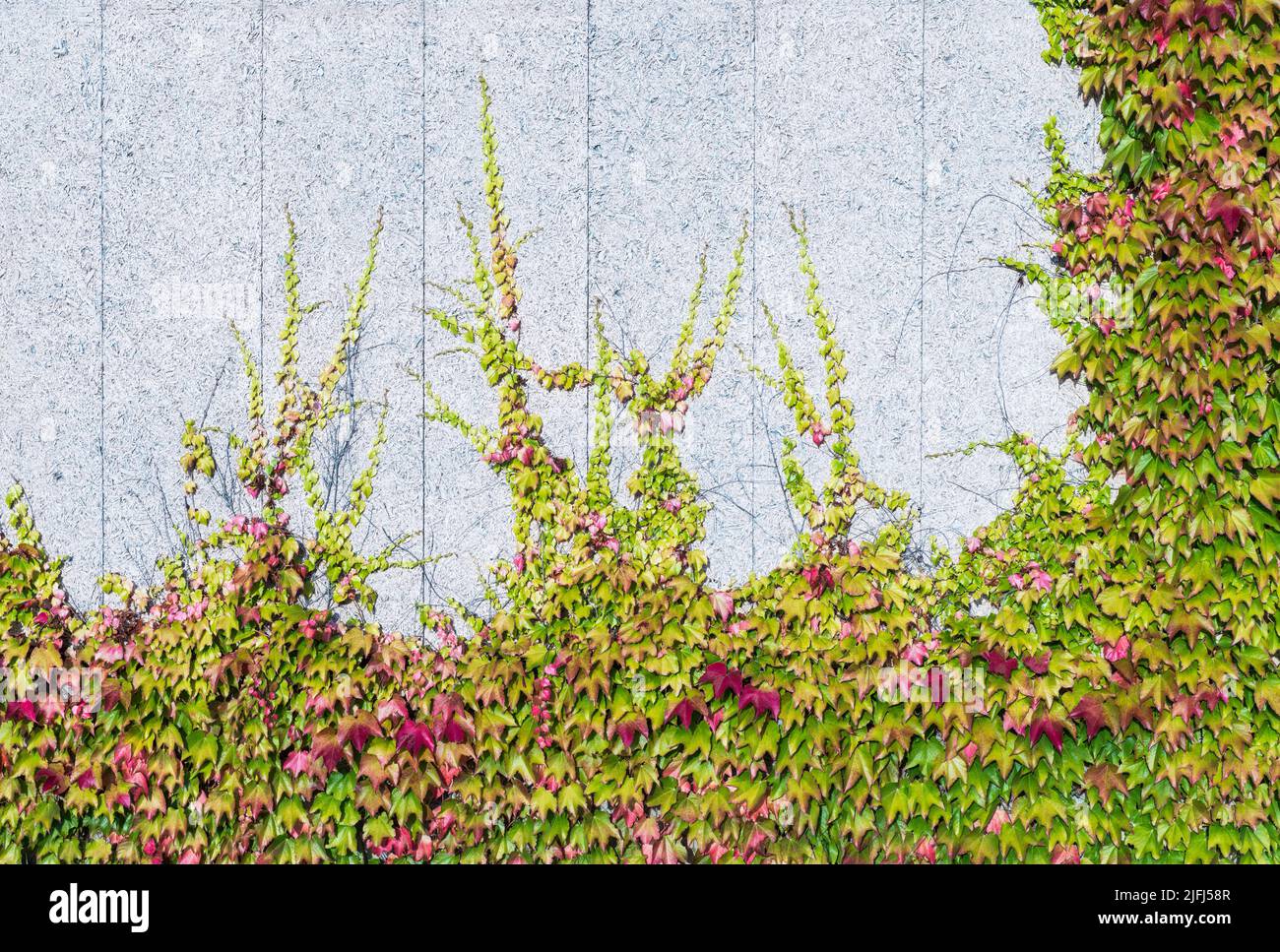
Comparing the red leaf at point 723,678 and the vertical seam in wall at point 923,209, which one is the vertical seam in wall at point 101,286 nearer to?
the red leaf at point 723,678

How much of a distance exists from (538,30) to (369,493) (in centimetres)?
155

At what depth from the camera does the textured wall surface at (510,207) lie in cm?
290

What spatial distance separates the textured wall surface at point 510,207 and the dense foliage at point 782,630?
0.08m

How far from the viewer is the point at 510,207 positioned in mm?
2934

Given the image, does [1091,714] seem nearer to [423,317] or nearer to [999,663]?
A: [999,663]

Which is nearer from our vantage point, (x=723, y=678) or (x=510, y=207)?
(x=723, y=678)

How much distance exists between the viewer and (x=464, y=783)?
9.38ft

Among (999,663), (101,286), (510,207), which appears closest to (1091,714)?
(999,663)

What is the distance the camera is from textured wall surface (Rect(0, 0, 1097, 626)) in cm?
290

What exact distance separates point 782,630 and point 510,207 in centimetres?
157

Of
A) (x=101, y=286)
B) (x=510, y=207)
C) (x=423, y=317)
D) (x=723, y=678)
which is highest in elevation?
(x=510, y=207)

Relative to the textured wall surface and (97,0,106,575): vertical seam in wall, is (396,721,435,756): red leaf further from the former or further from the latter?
(97,0,106,575): vertical seam in wall

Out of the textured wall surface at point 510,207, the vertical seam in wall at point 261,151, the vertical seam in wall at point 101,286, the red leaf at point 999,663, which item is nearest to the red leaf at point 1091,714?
the red leaf at point 999,663
